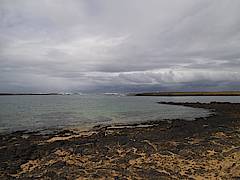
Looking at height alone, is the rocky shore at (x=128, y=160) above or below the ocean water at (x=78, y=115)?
above

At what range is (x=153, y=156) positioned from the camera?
12.4m

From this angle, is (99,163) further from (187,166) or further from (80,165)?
(187,166)

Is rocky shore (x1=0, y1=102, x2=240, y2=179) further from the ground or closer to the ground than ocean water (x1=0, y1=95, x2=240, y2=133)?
further from the ground

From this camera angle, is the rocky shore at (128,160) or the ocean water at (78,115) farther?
the ocean water at (78,115)

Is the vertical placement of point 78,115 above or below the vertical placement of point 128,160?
below

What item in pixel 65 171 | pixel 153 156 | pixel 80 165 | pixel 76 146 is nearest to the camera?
pixel 65 171

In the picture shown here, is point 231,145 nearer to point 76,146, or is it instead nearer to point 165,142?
point 165,142

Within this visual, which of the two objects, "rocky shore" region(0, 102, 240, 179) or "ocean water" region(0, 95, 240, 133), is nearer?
"rocky shore" region(0, 102, 240, 179)

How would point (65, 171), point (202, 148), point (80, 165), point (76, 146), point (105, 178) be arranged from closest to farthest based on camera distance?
1. point (105, 178)
2. point (65, 171)
3. point (80, 165)
4. point (202, 148)
5. point (76, 146)

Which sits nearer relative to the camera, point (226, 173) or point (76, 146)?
point (226, 173)

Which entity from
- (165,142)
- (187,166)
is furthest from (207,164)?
(165,142)

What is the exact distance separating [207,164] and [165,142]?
15.9ft

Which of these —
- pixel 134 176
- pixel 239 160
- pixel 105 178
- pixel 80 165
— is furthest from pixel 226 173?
pixel 80 165

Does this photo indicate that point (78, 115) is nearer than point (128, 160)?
No
